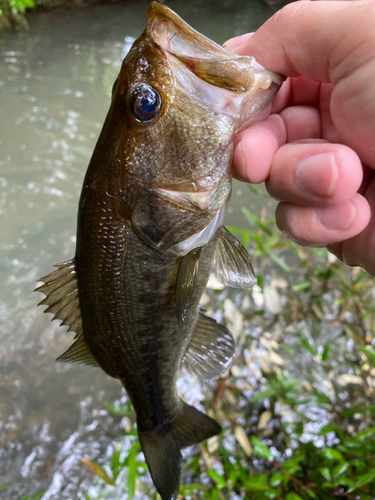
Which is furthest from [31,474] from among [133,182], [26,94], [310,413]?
[26,94]

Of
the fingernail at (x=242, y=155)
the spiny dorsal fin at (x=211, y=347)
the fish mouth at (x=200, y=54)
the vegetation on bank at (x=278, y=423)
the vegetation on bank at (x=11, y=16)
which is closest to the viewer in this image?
the fish mouth at (x=200, y=54)

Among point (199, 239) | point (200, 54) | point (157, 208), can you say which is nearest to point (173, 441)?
point (199, 239)

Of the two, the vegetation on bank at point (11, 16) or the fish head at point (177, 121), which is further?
the vegetation on bank at point (11, 16)

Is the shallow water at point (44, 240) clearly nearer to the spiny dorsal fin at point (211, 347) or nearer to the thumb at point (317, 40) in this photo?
the spiny dorsal fin at point (211, 347)

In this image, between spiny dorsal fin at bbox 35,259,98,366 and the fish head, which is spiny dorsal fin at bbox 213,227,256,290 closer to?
the fish head

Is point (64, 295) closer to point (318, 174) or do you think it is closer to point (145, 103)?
point (145, 103)

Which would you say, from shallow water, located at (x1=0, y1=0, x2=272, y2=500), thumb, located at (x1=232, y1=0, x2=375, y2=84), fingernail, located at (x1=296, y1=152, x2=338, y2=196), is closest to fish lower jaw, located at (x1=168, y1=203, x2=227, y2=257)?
fingernail, located at (x1=296, y1=152, x2=338, y2=196)

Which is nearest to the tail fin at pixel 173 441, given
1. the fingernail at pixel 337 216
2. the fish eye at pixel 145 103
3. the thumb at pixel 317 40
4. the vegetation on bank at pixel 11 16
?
the fingernail at pixel 337 216

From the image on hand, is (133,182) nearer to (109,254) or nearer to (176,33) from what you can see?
(109,254)
